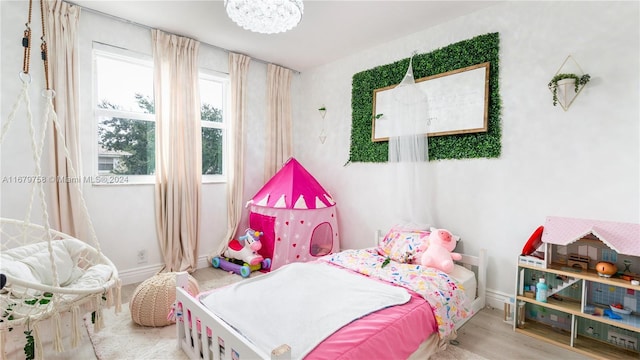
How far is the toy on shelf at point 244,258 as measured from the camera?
137 inches

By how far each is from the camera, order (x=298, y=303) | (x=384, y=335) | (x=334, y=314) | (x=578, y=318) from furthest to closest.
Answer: (x=578, y=318)
(x=298, y=303)
(x=334, y=314)
(x=384, y=335)

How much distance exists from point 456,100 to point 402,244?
4.82 feet

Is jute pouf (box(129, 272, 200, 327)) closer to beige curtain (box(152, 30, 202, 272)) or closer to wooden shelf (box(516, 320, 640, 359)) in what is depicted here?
beige curtain (box(152, 30, 202, 272))

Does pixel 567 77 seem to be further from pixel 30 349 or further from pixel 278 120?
pixel 30 349

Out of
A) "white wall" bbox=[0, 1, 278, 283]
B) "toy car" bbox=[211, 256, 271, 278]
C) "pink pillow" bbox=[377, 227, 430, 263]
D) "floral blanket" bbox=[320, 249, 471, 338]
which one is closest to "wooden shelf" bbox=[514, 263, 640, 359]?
"floral blanket" bbox=[320, 249, 471, 338]

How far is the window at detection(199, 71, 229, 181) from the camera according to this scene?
3830 mm

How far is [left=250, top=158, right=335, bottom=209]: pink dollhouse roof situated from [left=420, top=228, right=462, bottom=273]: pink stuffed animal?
1.38m

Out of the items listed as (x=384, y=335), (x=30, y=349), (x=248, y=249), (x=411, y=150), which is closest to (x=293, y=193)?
(x=248, y=249)

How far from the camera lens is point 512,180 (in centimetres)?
266

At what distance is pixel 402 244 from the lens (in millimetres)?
2893

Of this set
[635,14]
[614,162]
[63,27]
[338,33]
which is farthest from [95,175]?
[635,14]

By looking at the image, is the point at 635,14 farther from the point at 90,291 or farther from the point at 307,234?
the point at 90,291

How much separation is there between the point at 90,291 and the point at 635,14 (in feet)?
12.9

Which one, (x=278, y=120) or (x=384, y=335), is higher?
(x=278, y=120)
